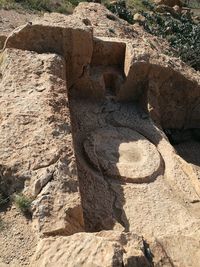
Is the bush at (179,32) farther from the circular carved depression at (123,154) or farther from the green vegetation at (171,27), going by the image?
the circular carved depression at (123,154)

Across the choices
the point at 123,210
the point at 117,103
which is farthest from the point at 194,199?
the point at 117,103

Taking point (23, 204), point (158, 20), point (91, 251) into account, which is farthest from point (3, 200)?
point (158, 20)

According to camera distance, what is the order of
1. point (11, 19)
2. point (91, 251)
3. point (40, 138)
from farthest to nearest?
point (11, 19) < point (40, 138) < point (91, 251)

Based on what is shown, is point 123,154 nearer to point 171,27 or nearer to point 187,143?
point 187,143

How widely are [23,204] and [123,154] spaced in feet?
10.9

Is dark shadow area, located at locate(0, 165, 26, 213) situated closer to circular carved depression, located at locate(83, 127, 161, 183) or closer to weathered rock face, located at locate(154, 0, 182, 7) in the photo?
circular carved depression, located at locate(83, 127, 161, 183)

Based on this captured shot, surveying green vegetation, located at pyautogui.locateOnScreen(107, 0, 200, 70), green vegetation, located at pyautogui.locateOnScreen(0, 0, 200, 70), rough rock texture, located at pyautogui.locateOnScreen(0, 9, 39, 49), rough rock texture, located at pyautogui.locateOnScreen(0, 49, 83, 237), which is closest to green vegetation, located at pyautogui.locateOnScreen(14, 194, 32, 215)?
rough rock texture, located at pyautogui.locateOnScreen(0, 49, 83, 237)

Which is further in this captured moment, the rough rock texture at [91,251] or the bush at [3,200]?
the bush at [3,200]

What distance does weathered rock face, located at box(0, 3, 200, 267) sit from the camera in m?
4.66

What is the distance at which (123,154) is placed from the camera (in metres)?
7.73

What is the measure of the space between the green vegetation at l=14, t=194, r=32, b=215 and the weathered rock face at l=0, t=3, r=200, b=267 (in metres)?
0.14

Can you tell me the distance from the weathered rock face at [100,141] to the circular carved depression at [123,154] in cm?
2

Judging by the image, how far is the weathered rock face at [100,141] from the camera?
4.66 meters

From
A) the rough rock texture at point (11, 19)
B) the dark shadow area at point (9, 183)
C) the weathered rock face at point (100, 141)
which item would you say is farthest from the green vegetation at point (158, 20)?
the dark shadow area at point (9, 183)
